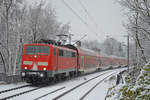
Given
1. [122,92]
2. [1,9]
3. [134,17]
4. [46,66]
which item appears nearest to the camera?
[122,92]

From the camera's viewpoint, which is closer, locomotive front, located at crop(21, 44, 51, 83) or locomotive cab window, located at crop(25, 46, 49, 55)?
locomotive front, located at crop(21, 44, 51, 83)

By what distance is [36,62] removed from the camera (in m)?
14.7

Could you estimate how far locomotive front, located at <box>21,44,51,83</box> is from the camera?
14352 mm

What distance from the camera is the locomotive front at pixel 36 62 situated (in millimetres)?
14352

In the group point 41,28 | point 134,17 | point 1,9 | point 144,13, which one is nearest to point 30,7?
point 41,28

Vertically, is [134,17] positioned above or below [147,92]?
above

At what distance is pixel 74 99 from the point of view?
425 inches

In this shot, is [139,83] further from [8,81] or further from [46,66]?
[8,81]

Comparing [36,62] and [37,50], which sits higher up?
[37,50]

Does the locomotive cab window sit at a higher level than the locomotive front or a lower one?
higher

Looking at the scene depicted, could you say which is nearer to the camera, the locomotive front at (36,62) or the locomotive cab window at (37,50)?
the locomotive front at (36,62)

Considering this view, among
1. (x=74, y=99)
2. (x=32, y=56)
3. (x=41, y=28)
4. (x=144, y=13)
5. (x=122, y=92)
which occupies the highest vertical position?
(x=41, y=28)

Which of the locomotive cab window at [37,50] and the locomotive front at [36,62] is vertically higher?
the locomotive cab window at [37,50]

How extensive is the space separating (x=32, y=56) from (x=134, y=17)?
7.89m
